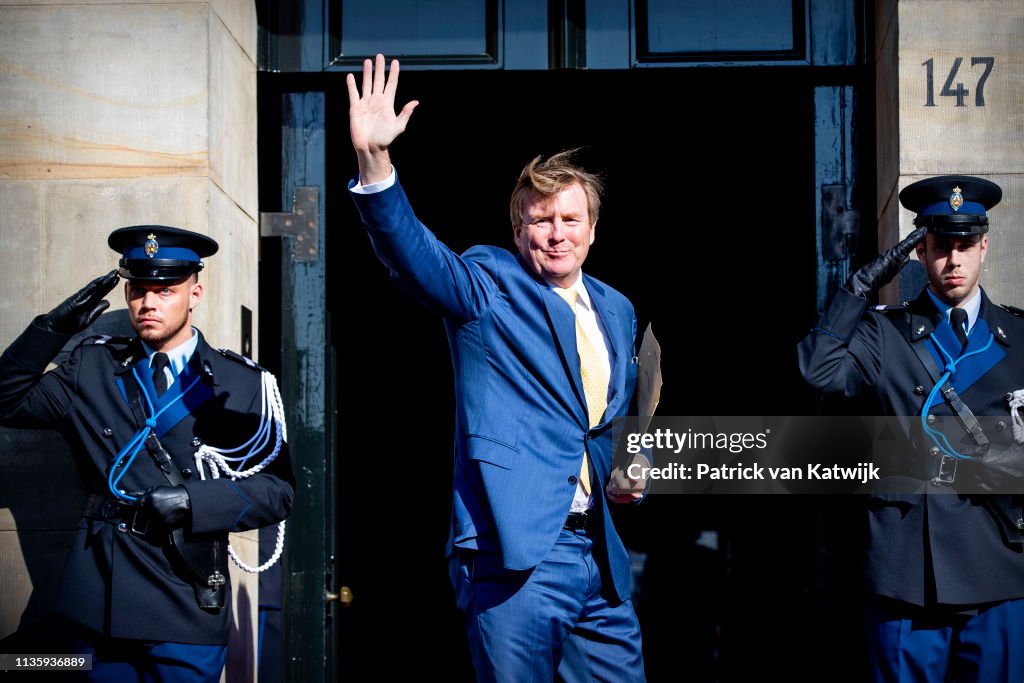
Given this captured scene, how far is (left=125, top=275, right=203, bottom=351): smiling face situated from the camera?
16.5 ft

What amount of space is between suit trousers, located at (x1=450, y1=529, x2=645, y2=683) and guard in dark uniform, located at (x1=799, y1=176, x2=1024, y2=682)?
36.5 inches

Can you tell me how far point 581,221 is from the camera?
465 cm

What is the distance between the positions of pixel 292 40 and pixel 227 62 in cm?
50

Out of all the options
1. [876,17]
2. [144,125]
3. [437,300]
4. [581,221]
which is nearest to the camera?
[437,300]

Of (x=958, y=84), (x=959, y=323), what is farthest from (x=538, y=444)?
(x=958, y=84)

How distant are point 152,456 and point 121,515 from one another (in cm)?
22

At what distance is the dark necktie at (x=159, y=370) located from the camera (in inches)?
197

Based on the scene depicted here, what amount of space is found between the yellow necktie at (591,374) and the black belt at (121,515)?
149 centimetres

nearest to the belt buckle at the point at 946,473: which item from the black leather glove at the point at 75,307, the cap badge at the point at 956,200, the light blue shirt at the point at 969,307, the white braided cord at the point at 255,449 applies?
the light blue shirt at the point at 969,307

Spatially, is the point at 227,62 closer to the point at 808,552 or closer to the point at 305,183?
the point at 305,183

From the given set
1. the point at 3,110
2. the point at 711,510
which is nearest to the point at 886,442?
the point at 3,110

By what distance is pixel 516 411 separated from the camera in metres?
4.48

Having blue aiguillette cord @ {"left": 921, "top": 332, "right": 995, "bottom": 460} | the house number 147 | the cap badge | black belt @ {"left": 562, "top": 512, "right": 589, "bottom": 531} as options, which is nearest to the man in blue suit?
black belt @ {"left": 562, "top": 512, "right": 589, "bottom": 531}

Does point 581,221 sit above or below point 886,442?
above
